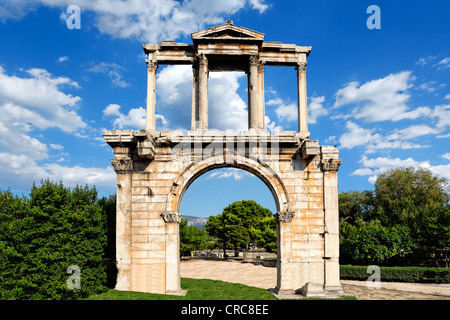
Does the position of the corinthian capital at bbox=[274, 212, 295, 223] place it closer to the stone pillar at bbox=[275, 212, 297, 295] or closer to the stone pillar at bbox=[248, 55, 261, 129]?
the stone pillar at bbox=[275, 212, 297, 295]

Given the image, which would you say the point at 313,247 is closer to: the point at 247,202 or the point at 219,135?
the point at 219,135

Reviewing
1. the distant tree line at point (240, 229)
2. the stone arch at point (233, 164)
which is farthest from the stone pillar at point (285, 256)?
the distant tree line at point (240, 229)

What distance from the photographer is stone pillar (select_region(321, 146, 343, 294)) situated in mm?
13320

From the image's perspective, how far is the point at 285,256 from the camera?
13406mm

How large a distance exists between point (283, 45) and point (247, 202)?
1122 inches

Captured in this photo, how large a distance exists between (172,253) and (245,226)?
2741 centimetres

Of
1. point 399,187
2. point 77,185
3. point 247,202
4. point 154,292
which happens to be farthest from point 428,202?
point 77,185

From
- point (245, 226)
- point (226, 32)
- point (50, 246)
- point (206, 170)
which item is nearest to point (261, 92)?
point (226, 32)

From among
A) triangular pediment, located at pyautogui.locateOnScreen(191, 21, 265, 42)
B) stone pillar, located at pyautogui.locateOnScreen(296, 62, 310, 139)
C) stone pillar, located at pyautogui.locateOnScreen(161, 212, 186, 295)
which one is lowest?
stone pillar, located at pyautogui.locateOnScreen(161, 212, 186, 295)

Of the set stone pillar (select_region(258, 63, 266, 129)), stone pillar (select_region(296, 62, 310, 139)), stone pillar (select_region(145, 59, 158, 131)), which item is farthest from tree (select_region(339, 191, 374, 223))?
stone pillar (select_region(145, 59, 158, 131))

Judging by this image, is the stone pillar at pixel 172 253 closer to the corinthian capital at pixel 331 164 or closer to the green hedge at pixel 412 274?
the corinthian capital at pixel 331 164

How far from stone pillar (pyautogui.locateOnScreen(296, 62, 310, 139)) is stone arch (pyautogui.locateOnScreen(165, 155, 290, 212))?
267 cm

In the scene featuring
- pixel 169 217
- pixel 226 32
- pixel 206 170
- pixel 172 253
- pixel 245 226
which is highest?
pixel 226 32

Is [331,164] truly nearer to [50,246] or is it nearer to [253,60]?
[253,60]
